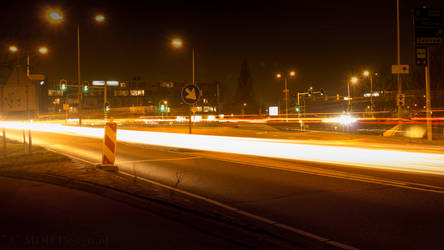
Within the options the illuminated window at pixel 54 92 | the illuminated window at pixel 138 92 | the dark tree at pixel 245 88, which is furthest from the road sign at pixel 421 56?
the illuminated window at pixel 54 92

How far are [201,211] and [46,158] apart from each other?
28.7 feet

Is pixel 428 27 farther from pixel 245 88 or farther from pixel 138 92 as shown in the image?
pixel 138 92

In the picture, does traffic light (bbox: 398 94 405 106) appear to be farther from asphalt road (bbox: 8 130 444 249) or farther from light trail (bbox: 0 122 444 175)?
asphalt road (bbox: 8 130 444 249)

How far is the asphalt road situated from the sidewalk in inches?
66.2

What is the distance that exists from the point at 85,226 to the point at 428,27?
23.0 m

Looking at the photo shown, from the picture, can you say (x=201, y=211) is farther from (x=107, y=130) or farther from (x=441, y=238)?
(x=107, y=130)

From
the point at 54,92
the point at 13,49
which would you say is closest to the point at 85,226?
the point at 13,49

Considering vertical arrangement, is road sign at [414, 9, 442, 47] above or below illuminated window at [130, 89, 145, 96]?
below

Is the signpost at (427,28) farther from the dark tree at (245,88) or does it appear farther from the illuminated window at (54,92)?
the illuminated window at (54,92)

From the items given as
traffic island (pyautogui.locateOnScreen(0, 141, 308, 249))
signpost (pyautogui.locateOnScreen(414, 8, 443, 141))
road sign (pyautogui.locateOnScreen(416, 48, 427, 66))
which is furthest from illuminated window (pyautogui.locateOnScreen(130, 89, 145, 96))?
traffic island (pyautogui.locateOnScreen(0, 141, 308, 249))

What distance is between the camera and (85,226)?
570cm

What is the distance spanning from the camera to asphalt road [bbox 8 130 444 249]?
5492 millimetres

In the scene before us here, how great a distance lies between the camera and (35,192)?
26.4 ft

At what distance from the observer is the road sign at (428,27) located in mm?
22062
